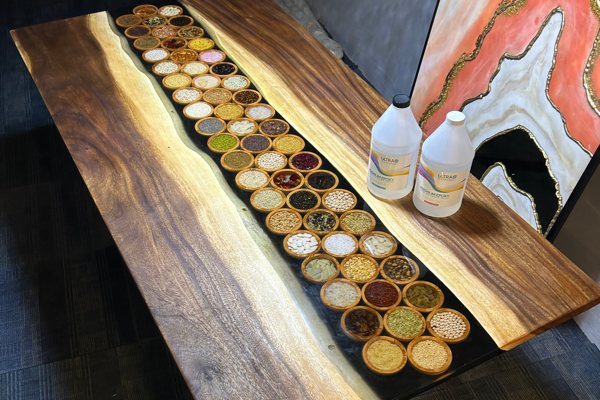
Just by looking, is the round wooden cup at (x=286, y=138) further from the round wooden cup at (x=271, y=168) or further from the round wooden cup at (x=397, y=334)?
the round wooden cup at (x=397, y=334)

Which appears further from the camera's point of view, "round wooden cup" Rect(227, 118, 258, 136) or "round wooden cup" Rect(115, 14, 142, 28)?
"round wooden cup" Rect(115, 14, 142, 28)

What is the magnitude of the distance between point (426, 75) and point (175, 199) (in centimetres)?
100

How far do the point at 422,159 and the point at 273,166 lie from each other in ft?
1.22

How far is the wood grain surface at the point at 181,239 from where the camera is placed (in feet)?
3.59

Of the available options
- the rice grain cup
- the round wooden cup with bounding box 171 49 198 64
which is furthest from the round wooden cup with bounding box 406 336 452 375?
the round wooden cup with bounding box 171 49 198 64

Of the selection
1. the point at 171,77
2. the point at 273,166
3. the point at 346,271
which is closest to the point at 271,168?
the point at 273,166

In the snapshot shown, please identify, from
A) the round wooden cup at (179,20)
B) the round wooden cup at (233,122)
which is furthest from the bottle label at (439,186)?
the round wooden cup at (179,20)

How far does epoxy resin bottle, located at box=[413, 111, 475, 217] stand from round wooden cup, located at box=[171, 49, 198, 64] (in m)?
0.82

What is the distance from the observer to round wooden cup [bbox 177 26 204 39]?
75.7 inches

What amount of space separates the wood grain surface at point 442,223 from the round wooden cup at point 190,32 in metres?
0.05

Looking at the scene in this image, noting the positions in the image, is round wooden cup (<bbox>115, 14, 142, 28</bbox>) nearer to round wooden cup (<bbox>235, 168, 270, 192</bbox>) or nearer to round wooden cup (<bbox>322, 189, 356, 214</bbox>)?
round wooden cup (<bbox>235, 168, 270, 192</bbox>)

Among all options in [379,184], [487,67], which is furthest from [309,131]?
[487,67]

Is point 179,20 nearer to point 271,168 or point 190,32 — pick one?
point 190,32

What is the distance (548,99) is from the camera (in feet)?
5.26
